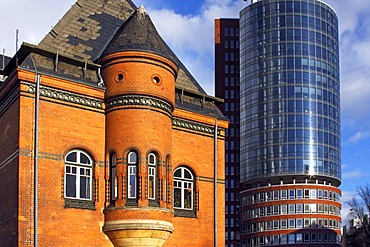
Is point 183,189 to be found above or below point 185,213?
above

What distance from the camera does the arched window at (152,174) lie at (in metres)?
22.8

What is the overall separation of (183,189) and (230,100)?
114320 millimetres

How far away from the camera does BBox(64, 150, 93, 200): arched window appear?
21984 mm

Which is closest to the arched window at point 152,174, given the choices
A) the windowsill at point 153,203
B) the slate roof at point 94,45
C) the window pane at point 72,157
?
the windowsill at point 153,203

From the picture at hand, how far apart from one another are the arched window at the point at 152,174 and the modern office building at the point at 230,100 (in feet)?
357

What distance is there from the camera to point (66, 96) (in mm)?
22297

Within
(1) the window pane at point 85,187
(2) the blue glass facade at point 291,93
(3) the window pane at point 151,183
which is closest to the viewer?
(1) the window pane at point 85,187

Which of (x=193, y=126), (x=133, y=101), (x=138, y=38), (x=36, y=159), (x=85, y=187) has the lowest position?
(x=85, y=187)

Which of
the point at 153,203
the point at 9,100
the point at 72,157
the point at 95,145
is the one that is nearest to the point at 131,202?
the point at 153,203

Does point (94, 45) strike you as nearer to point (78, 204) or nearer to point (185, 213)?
point (78, 204)

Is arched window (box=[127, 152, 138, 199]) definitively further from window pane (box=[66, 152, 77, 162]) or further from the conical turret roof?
the conical turret roof

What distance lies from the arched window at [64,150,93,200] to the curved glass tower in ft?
281

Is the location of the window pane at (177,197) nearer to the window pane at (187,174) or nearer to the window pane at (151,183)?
the window pane at (187,174)

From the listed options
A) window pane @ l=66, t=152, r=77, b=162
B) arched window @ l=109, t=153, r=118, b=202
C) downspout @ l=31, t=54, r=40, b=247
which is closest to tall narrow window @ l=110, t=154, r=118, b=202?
arched window @ l=109, t=153, r=118, b=202
